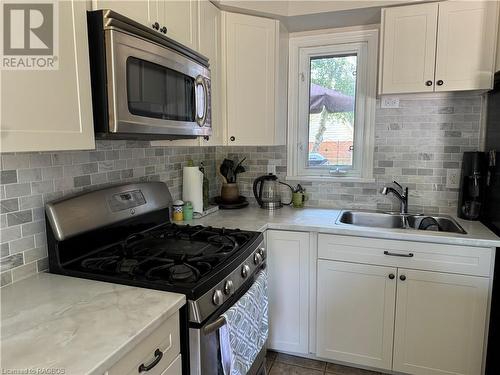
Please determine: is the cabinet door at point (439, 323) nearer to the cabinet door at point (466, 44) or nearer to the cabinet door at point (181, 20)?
the cabinet door at point (466, 44)

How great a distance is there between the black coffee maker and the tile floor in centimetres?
115

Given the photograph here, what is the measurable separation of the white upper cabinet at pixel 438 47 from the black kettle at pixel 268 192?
37.7 inches

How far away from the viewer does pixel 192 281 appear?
1.24 m

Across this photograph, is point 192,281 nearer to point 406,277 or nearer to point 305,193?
point 406,277

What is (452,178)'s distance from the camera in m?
2.29

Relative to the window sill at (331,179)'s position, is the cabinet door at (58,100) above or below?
above

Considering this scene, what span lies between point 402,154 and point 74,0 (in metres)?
2.10

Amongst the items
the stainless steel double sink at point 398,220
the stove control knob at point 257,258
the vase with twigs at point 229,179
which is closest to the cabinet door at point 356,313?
the stainless steel double sink at point 398,220

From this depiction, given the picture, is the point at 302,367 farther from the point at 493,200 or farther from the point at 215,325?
the point at 493,200

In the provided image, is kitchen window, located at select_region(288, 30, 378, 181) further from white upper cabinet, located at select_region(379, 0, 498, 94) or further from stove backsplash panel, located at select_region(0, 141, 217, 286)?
stove backsplash panel, located at select_region(0, 141, 217, 286)

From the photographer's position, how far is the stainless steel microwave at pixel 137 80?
117 cm

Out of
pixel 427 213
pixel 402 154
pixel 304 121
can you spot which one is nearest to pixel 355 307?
pixel 427 213

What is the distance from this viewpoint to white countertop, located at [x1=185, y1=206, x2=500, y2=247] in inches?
71.3

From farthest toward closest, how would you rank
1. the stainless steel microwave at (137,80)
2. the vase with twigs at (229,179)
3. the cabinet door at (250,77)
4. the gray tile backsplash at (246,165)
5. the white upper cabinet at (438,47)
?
the vase with twigs at (229,179), the cabinet door at (250,77), the white upper cabinet at (438,47), the gray tile backsplash at (246,165), the stainless steel microwave at (137,80)
